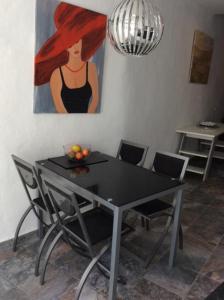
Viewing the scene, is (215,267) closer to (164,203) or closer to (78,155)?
(164,203)

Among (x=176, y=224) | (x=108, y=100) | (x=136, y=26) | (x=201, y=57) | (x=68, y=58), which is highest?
(x=201, y=57)

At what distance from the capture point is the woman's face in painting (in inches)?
98.9

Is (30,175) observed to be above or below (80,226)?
above

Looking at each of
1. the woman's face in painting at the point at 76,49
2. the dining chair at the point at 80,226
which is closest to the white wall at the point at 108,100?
the woman's face in painting at the point at 76,49

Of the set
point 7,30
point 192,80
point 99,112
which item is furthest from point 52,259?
point 192,80

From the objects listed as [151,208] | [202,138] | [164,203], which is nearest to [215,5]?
[202,138]

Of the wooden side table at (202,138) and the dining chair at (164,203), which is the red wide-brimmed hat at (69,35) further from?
the wooden side table at (202,138)

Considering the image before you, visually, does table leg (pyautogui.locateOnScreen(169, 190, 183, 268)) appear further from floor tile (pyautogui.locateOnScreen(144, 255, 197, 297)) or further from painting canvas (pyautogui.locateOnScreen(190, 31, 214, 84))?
painting canvas (pyautogui.locateOnScreen(190, 31, 214, 84))

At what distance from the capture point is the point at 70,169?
2285 mm

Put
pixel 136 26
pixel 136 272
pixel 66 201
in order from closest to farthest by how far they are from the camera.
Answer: pixel 136 26, pixel 66 201, pixel 136 272

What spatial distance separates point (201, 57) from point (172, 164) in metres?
2.75

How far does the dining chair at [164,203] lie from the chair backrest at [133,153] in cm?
19

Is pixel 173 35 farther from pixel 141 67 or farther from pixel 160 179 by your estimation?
pixel 160 179

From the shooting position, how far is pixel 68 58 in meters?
2.51
